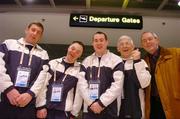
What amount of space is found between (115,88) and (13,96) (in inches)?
42.3

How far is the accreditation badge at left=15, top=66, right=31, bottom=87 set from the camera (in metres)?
3.05


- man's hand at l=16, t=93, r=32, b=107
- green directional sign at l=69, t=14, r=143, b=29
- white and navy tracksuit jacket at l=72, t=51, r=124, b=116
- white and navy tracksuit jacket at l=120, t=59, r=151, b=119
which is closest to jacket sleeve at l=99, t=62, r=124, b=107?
white and navy tracksuit jacket at l=72, t=51, r=124, b=116

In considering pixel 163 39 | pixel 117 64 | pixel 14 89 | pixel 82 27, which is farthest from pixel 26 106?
pixel 163 39

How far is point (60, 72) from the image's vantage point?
11.0 feet

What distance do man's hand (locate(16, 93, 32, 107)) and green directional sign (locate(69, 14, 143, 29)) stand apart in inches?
125

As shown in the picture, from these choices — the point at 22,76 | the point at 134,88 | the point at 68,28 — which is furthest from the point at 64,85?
the point at 68,28

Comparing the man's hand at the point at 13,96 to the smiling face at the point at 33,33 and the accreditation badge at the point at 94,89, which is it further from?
the accreditation badge at the point at 94,89

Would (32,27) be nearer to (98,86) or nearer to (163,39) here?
(98,86)

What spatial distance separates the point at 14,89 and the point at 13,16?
3722 millimetres

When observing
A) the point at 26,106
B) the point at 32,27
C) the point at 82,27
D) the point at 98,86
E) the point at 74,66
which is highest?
the point at 82,27

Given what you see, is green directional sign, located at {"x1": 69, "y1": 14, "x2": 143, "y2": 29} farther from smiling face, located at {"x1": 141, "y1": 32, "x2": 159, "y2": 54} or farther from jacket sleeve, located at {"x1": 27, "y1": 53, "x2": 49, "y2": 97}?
jacket sleeve, located at {"x1": 27, "y1": 53, "x2": 49, "y2": 97}

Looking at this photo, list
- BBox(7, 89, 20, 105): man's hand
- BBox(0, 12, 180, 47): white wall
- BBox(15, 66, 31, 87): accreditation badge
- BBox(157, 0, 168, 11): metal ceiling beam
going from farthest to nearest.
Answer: BBox(0, 12, 180, 47): white wall
BBox(157, 0, 168, 11): metal ceiling beam
BBox(15, 66, 31, 87): accreditation badge
BBox(7, 89, 20, 105): man's hand

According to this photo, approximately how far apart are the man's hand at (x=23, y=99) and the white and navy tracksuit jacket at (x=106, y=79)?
56 cm

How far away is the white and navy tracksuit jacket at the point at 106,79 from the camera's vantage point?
9.94 feet
